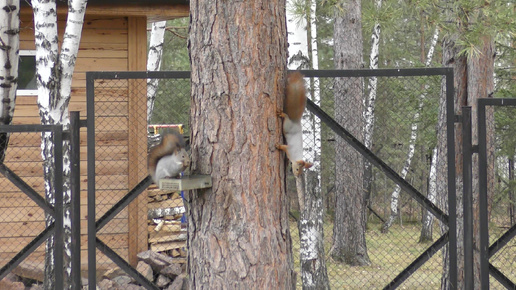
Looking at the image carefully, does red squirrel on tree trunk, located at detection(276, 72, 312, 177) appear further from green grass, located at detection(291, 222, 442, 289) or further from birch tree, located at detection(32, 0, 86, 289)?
birch tree, located at detection(32, 0, 86, 289)

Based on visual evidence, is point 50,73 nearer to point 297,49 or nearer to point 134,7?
point 134,7

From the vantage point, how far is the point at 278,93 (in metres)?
3.19

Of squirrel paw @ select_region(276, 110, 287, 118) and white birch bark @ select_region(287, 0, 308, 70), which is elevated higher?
white birch bark @ select_region(287, 0, 308, 70)

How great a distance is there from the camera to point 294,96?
3.21m

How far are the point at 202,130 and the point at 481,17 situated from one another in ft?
9.45

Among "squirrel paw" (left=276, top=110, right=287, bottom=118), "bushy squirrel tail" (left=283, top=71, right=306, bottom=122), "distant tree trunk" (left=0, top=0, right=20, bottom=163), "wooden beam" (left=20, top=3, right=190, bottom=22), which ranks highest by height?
"wooden beam" (left=20, top=3, right=190, bottom=22)

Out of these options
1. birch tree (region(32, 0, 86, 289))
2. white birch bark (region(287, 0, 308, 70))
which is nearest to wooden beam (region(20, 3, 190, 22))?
white birch bark (region(287, 0, 308, 70))

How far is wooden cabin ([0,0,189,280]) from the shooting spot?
7.12 m

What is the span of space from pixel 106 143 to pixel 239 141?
4.47 metres

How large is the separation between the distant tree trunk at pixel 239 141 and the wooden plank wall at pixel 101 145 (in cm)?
405

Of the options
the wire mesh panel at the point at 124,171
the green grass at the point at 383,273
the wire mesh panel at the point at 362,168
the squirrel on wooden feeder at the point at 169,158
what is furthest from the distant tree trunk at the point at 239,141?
the wire mesh panel at the point at 124,171

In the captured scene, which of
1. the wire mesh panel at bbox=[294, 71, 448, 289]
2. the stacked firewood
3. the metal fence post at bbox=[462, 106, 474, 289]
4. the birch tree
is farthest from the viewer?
the stacked firewood

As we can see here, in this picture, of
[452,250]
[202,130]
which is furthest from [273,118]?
[452,250]

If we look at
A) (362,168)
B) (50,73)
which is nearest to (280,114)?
(50,73)
